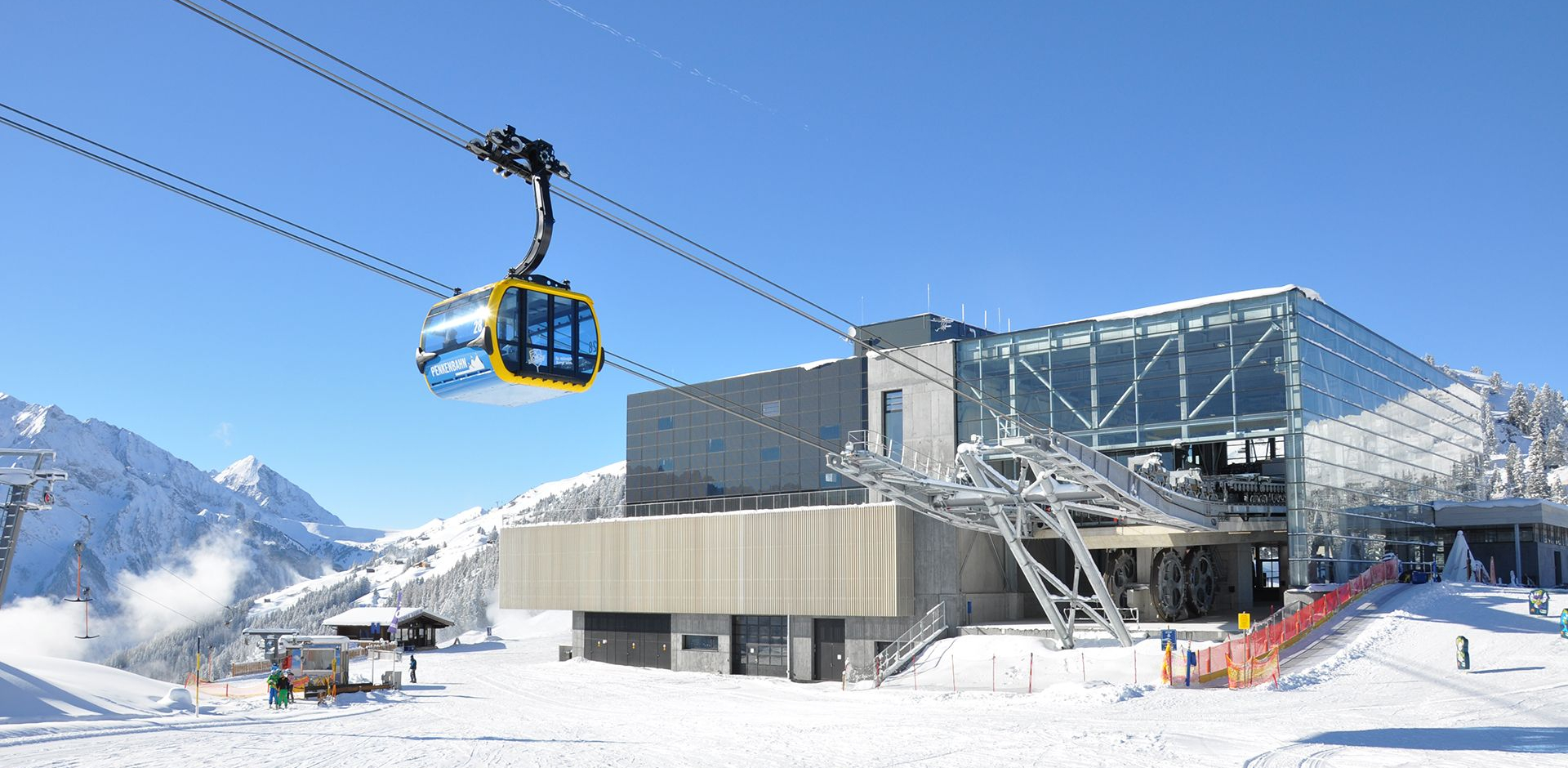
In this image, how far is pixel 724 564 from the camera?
53031mm

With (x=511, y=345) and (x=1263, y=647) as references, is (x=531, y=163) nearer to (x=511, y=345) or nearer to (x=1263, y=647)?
(x=511, y=345)

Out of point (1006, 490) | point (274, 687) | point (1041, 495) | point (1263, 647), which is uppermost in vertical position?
point (1006, 490)

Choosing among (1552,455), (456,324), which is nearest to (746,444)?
(456,324)

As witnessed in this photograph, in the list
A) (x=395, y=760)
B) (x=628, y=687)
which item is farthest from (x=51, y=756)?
(x=628, y=687)

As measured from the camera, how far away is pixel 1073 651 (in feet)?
128

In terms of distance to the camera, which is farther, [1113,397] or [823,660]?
[823,660]

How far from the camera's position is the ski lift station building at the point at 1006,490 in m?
42.5

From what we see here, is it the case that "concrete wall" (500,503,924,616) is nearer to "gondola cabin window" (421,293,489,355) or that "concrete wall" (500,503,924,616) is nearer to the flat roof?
"gondola cabin window" (421,293,489,355)

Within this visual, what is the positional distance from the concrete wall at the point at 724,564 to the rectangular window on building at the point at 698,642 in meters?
1.38

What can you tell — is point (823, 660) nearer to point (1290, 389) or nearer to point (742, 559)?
point (742, 559)

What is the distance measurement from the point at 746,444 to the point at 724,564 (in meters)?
7.80

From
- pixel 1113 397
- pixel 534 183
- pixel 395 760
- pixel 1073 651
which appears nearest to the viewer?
pixel 534 183

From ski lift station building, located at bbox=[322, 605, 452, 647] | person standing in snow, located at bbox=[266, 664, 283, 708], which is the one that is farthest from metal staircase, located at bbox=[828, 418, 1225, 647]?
ski lift station building, located at bbox=[322, 605, 452, 647]

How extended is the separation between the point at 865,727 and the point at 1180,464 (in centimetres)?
2841
